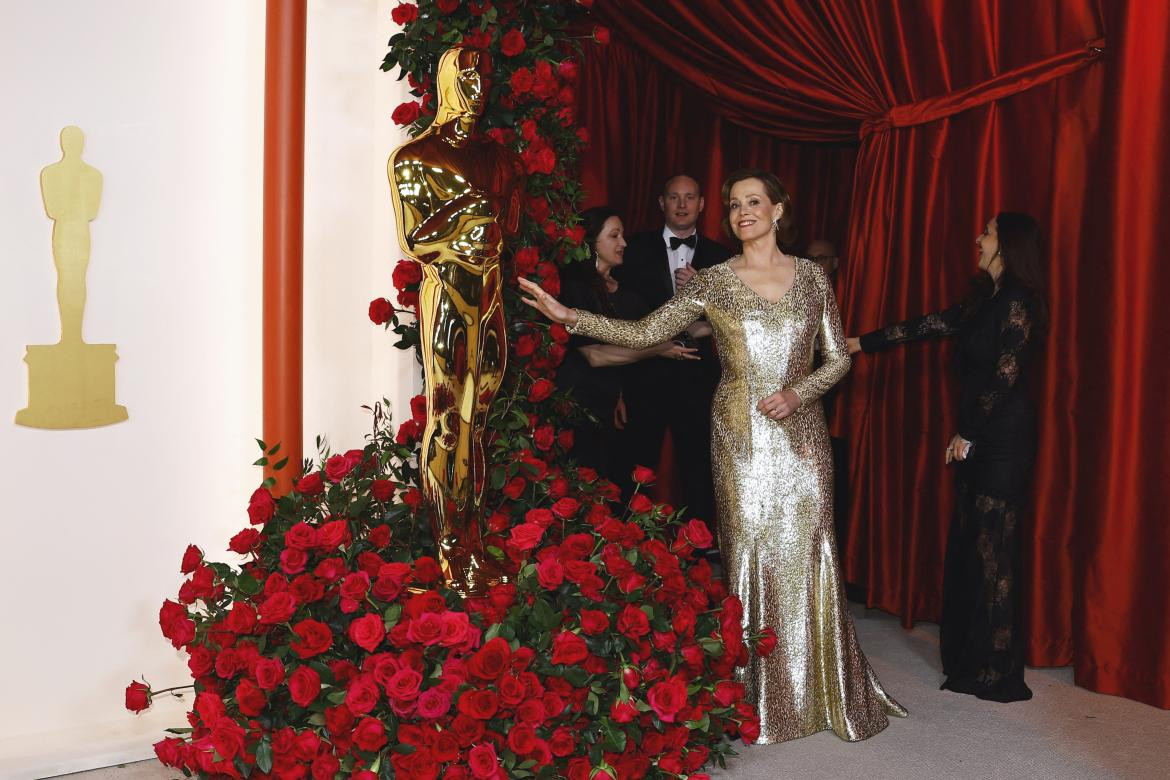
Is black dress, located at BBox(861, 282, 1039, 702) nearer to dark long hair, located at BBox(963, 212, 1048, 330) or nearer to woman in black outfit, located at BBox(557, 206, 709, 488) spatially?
dark long hair, located at BBox(963, 212, 1048, 330)

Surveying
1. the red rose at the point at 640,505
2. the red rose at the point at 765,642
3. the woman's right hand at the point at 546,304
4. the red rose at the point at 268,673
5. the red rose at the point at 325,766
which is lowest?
the red rose at the point at 325,766

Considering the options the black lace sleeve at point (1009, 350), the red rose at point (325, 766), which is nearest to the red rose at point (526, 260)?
the red rose at point (325, 766)

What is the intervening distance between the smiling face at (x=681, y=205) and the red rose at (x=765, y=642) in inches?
76.3

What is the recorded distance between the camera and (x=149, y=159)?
2.71m

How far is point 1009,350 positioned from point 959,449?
14.1 inches

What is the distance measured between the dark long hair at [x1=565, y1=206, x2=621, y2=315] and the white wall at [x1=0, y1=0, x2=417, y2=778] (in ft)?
2.47

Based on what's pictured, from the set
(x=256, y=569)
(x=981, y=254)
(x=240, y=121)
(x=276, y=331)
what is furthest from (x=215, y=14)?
(x=981, y=254)

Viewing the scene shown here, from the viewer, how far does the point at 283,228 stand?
107 inches

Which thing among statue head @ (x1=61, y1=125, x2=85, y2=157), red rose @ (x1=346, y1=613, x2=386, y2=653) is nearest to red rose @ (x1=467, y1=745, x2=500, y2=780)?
red rose @ (x1=346, y1=613, x2=386, y2=653)

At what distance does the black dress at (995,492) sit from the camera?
3.13 metres

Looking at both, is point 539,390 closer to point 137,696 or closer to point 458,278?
point 458,278

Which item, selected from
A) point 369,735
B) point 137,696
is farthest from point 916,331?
point 137,696

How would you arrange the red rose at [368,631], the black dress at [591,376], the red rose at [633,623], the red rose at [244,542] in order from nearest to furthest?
the red rose at [368,631] < the red rose at [633,623] < the red rose at [244,542] < the black dress at [591,376]

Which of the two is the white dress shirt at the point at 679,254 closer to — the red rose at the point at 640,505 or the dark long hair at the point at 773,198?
the dark long hair at the point at 773,198
